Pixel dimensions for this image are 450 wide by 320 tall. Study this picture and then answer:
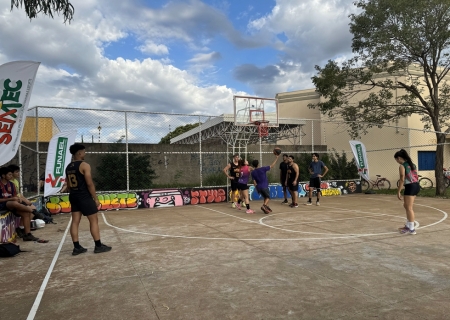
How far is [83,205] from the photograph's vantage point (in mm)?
5555

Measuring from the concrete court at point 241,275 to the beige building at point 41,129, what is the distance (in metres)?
8.81

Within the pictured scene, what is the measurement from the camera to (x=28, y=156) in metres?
12.9

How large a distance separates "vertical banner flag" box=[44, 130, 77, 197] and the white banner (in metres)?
3.48

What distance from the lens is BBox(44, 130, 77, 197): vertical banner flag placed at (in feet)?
31.6

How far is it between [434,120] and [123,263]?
1513 centimetres

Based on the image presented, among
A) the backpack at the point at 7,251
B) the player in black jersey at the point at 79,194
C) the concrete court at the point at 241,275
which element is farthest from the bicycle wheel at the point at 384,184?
the backpack at the point at 7,251

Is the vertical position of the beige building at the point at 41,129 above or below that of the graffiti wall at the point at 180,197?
above

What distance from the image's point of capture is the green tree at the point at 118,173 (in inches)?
536

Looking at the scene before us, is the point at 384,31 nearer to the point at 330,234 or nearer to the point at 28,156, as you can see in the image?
the point at 330,234

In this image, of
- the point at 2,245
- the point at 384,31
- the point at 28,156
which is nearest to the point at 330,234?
the point at 2,245

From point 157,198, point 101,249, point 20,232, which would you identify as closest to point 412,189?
point 101,249

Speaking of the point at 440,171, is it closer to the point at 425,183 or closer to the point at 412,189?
the point at 425,183

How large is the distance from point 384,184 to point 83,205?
18243 mm

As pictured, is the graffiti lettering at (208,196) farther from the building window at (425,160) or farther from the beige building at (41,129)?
the building window at (425,160)
